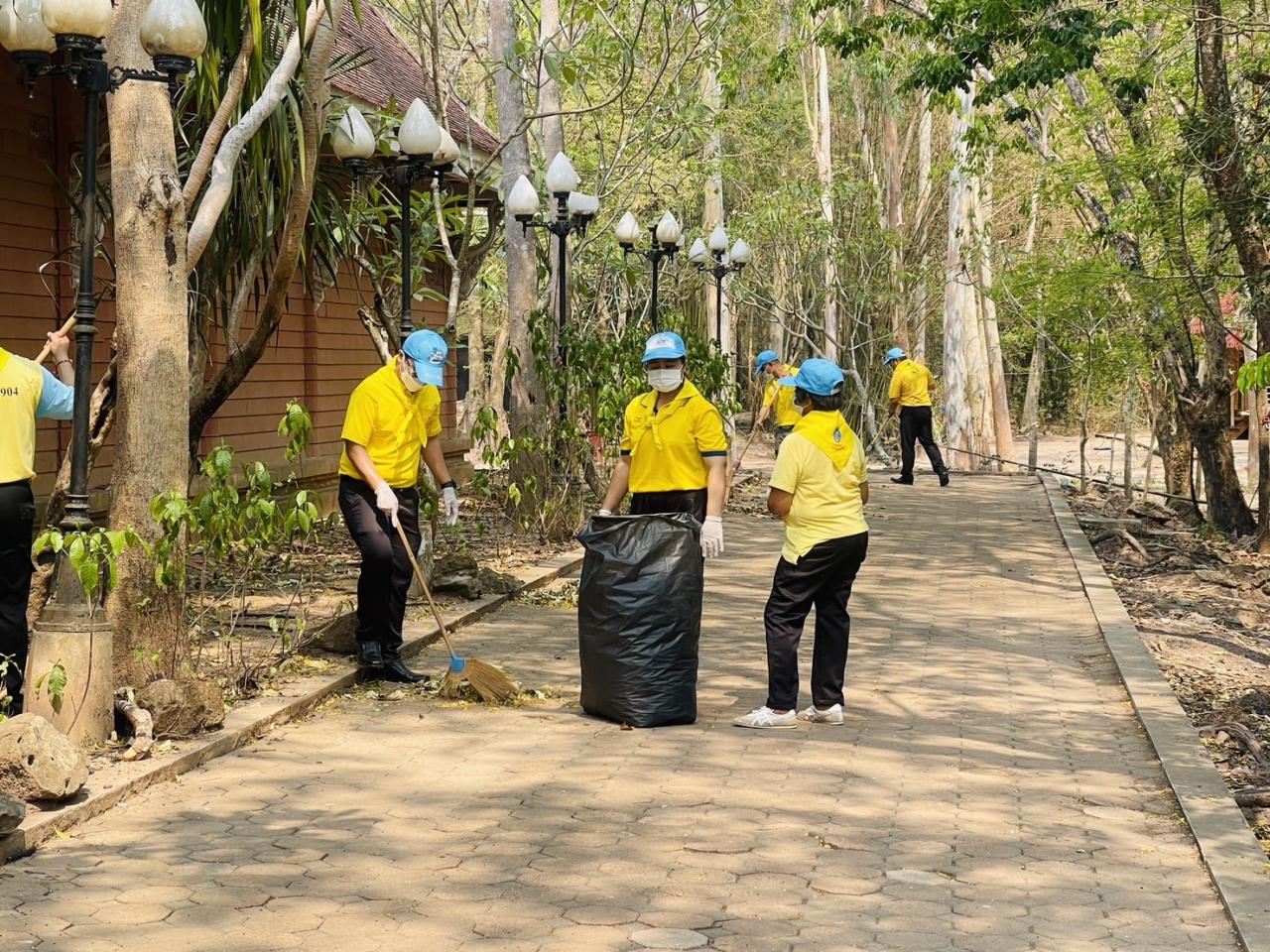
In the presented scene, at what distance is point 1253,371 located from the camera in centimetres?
788

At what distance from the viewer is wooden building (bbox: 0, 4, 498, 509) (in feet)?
37.5

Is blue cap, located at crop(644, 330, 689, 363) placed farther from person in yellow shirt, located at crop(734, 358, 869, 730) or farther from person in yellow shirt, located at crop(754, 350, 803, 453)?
person in yellow shirt, located at crop(754, 350, 803, 453)

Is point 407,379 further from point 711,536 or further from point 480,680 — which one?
point 711,536

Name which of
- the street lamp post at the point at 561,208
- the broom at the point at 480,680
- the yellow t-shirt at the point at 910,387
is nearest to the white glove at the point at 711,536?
the broom at the point at 480,680

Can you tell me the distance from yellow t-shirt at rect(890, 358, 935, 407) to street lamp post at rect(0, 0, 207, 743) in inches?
613

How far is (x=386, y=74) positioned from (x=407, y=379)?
10.3 m

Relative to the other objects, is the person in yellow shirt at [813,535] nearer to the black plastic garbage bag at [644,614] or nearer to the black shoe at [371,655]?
the black plastic garbage bag at [644,614]

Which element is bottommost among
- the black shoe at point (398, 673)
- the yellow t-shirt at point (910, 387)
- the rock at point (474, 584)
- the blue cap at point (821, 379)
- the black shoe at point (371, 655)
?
the black shoe at point (398, 673)

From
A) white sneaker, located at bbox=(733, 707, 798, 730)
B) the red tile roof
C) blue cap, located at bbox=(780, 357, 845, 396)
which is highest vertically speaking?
the red tile roof

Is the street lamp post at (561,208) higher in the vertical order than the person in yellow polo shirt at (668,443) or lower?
higher

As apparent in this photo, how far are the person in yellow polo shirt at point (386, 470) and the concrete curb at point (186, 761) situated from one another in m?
0.38

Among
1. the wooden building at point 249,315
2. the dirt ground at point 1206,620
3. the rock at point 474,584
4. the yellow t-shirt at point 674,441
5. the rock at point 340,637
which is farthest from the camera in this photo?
the wooden building at point 249,315

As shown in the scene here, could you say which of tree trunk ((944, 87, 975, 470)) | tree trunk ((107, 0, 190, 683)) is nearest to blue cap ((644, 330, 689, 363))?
tree trunk ((107, 0, 190, 683))

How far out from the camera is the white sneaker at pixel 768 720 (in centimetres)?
762
